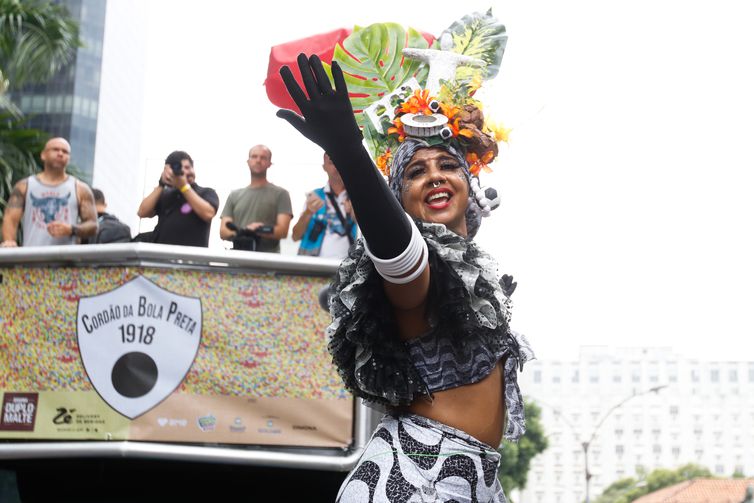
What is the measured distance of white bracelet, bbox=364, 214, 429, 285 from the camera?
2.57 meters

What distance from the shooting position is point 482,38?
352 centimetres

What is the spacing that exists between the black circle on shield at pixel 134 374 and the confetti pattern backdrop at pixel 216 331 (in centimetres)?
17

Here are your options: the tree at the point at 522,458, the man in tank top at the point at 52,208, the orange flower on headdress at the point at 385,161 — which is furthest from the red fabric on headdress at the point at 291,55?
the tree at the point at 522,458

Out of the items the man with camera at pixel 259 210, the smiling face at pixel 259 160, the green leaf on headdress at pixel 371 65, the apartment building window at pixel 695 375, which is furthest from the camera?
the apartment building window at pixel 695 375

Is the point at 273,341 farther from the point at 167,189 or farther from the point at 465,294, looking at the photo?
the point at 465,294

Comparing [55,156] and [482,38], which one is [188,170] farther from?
[482,38]

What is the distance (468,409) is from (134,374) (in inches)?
118

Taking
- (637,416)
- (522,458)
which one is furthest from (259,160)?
(637,416)

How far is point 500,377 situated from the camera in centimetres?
288

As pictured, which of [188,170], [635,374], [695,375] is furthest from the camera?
[635,374]

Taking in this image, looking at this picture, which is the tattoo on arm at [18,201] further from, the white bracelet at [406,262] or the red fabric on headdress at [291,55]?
the white bracelet at [406,262]

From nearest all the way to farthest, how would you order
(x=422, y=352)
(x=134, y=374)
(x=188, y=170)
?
(x=422, y=352) < (x=134, y=374) < (x=188, y=170)

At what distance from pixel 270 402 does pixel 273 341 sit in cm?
32

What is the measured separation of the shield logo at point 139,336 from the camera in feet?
17.7
